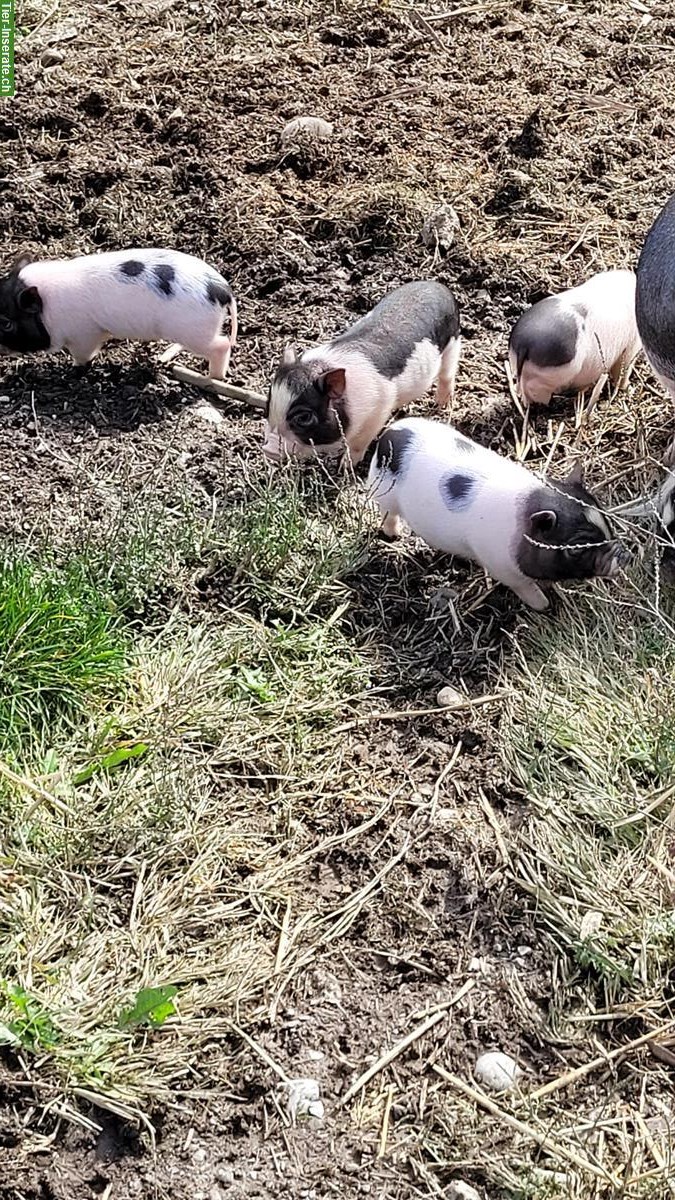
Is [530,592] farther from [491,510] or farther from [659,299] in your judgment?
[659,299]

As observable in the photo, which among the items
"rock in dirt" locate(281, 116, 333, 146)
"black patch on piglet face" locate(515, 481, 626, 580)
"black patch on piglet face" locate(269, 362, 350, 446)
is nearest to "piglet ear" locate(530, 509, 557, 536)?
"black patch on piglet face" locate(515, 481, 626, 580)

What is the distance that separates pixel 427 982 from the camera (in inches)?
130

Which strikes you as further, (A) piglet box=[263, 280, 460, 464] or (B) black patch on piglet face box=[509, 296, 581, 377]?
(B) black patch on piglet face box=[509, 296, 581, 377]

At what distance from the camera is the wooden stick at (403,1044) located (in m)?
3.06

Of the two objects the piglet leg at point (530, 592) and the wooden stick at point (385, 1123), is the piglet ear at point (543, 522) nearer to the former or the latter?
the piglet leg at point (530, 592)

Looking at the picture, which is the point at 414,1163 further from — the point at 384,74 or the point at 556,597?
the point at 384,74

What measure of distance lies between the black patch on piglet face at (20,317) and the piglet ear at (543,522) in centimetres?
227

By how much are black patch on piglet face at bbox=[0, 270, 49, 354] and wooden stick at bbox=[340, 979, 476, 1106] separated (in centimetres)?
316

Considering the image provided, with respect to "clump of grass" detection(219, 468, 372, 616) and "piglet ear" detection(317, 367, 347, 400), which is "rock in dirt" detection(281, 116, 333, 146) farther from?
"clump of grass" detection(219, 468, 372, 616)

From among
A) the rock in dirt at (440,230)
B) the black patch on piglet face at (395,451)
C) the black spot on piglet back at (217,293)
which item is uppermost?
the rock in dirt at (440,230)

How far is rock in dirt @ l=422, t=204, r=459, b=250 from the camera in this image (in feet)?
18.6

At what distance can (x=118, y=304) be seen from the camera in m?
5.16

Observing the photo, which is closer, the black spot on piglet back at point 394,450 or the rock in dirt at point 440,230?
the black spot on piglet back at point 394,450

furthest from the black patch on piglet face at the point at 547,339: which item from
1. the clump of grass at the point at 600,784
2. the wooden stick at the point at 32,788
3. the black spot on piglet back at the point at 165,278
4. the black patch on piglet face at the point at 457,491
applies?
the wooden stick at the point at 32,788
